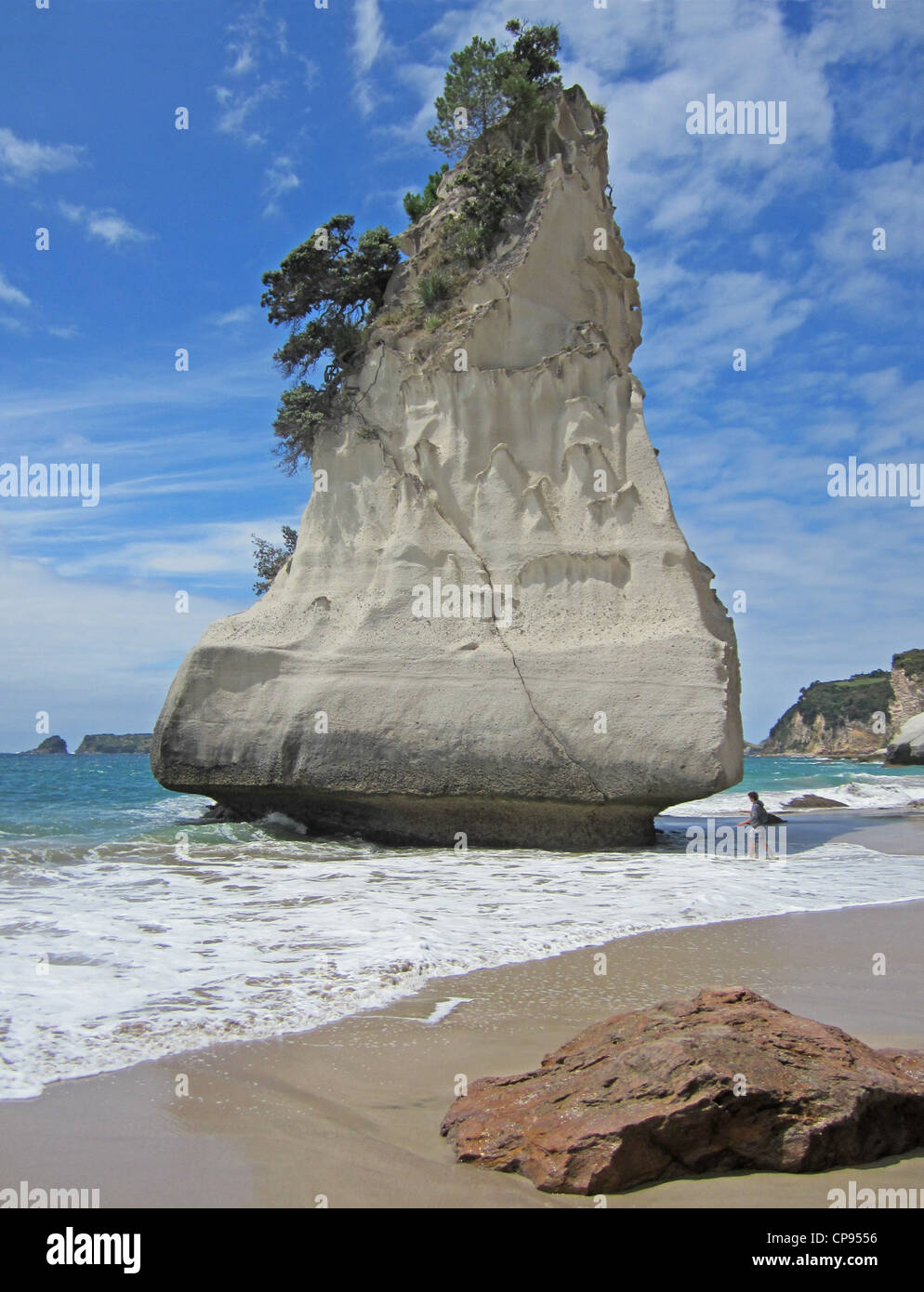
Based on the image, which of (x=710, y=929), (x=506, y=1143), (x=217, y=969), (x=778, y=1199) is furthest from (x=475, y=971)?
(x=778, y=1199)

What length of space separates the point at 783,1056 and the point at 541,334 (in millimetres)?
12294

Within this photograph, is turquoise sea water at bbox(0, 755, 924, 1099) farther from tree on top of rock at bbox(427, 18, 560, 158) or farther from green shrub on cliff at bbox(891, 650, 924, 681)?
green shrub on cliff at bbox(891, 650, 924, 681)

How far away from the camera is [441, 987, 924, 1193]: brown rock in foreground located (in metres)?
2.88

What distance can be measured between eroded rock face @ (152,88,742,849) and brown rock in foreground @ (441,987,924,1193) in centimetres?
800

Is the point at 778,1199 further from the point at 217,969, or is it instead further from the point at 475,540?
the point at 475,540

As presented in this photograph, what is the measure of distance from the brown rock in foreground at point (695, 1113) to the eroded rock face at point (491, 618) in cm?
800

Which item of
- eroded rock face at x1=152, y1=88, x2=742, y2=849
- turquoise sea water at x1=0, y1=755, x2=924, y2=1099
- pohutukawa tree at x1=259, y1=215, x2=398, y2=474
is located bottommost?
turquoise sea water at x1=0, y1=755, x2=924, y2=1099

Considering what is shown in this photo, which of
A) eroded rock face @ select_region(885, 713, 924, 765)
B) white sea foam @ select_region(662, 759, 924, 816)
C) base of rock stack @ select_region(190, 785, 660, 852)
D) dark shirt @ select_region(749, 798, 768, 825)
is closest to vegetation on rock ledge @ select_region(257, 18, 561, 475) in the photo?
base of rock stack @ select_region(190, 785, 660, 852)

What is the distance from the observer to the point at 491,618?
12.5 m

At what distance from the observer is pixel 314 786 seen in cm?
1205

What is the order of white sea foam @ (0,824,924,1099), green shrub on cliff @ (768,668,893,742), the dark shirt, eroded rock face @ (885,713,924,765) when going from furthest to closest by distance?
green shrub on cliff @ (768,668,893,742) < eroded rock face @ (885,713,924,765) < the dark shirt < white sea foam @ (0,824,924,1099)

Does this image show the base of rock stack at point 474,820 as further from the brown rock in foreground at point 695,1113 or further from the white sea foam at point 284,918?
the brown rock in foreground at point 695,1113

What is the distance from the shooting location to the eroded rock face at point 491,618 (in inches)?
454

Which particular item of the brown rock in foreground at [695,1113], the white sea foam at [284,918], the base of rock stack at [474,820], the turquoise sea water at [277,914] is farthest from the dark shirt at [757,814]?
the brown rock in foreground at [695,1113]
